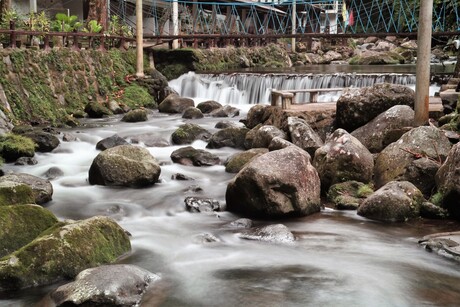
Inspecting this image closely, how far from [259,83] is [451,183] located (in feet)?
45.6

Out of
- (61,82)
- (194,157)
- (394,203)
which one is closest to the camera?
(394,203)

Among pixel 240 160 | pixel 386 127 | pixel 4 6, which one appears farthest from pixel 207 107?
pixel 386 127

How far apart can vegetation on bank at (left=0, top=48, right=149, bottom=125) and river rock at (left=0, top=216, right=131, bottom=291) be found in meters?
8.94

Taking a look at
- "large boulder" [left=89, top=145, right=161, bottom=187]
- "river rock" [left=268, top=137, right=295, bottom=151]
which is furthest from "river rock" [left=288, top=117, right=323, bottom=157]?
"large boulder" [left=89, top=145, right=161, bottom=187]

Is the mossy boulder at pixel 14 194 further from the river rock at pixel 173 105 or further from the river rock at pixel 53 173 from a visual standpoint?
the river rock at pixel 173 105

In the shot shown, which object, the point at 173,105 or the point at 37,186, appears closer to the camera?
the point at 37,186

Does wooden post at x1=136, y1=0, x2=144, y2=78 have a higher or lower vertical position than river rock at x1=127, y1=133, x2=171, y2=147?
higher

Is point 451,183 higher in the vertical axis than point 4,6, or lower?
lower

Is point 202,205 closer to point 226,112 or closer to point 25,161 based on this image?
point 25,161

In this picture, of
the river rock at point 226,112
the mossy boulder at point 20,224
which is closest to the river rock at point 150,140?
the river rock at point 226,112

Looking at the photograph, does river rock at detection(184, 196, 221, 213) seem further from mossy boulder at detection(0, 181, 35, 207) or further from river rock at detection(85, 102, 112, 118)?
river rock at detection(85, 102, 112, 118)

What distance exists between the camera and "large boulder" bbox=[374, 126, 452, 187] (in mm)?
8773

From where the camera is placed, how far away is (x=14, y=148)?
451 inches

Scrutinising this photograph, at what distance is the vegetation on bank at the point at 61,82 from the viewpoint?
593 inches
